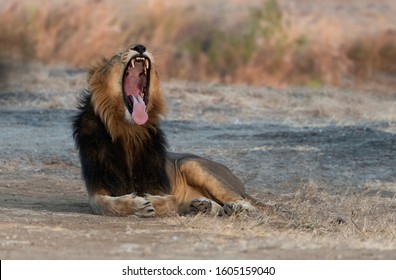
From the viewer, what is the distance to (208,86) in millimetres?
20969

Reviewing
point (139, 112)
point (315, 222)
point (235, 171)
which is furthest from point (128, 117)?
point (235, 171)

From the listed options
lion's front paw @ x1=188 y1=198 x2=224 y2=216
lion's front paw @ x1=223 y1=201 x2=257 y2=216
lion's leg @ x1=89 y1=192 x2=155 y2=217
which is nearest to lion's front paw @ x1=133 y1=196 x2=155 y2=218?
lion's leg @ x1=89 y1=192 x2=155 y2=217

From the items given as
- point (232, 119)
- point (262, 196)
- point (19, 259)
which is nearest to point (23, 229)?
point (19, 259)

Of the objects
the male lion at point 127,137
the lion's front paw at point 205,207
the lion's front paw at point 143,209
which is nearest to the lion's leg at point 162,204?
the male lion at point 127,137

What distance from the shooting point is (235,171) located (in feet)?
45.4

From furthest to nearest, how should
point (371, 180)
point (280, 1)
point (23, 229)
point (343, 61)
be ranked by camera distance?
point (280, 1) → point (343, 61) → point (371, 180) → point (23, 229)

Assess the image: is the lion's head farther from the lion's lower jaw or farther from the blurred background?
the blurred background

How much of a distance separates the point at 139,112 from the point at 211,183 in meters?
0.89

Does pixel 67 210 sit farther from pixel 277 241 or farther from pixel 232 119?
pixel 232 119

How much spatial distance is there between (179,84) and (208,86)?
512 mm

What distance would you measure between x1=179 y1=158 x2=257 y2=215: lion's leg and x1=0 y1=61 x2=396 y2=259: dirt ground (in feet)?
1.13

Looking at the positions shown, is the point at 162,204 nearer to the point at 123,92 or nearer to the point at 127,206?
the point at 127,206

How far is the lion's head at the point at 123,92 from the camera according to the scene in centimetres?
1052

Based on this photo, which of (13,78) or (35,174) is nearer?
(35,174)
